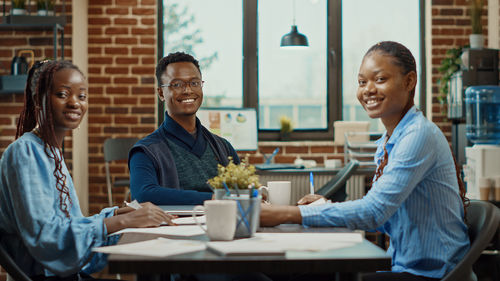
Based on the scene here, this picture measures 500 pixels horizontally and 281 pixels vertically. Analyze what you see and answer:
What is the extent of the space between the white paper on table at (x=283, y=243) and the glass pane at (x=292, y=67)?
3713 millimetres

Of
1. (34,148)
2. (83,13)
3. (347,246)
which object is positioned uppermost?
(83,13)

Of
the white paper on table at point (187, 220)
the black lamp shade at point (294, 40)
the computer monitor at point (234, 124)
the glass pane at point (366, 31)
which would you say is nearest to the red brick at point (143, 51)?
the computer monitor at point (234, 124)

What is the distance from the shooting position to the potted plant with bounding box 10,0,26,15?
3.90 metres

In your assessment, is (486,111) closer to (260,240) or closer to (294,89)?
(294,89)

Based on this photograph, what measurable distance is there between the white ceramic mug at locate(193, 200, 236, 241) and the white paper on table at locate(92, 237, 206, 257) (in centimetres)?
4

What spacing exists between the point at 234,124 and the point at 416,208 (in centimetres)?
285

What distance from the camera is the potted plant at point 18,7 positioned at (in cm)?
390

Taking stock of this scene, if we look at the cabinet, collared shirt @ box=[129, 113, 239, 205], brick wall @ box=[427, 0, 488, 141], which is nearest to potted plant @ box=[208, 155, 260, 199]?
collared shirt @ box=[129, 113, 239, 205]

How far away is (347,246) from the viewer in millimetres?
1093

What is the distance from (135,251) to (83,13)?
3.87m

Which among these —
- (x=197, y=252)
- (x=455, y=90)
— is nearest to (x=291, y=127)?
(x=455, y=90)

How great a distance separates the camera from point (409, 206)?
4.62 feet

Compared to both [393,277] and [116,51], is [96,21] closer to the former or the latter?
[116,51]

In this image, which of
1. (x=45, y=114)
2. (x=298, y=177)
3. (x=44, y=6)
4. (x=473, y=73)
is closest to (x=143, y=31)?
(x=44, y=6)
